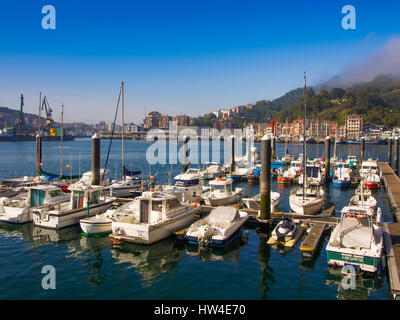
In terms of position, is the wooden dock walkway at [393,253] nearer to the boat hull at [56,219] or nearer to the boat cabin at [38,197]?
the boat hull at [56,219]

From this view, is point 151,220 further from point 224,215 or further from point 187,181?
point 187,181

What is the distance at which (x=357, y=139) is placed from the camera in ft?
631

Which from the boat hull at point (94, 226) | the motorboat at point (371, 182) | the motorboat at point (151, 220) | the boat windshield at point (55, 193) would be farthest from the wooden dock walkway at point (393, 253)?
the motorboat at point (371, 182)

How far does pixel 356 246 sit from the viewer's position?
50.1ft

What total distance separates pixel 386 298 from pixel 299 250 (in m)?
5.58

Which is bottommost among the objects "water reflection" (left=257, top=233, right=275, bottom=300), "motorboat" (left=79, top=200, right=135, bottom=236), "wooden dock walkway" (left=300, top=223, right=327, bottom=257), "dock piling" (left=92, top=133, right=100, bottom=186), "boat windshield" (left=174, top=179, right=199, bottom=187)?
"water reflection" (left=257, top=233, right=275, bottom=300)

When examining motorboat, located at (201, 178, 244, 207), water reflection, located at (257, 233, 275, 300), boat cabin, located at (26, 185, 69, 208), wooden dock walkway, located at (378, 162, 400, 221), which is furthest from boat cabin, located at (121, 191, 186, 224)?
wooden dock walkway, located at (378, 162, 400, 221)

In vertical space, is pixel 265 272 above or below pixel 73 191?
below

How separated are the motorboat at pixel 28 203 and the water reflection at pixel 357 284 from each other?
1932 centimetres

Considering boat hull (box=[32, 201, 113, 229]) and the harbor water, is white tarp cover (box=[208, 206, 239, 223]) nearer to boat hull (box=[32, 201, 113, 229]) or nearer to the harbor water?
the harbor water

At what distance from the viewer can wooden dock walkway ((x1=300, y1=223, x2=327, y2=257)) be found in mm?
16891

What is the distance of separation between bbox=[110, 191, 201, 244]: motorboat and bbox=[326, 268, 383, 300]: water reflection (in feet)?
31.0
